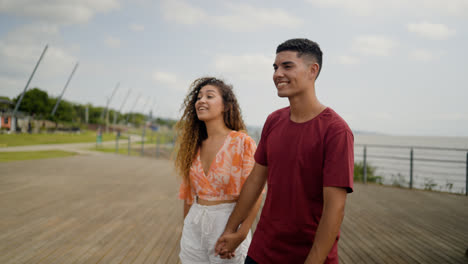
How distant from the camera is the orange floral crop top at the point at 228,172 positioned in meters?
1.61

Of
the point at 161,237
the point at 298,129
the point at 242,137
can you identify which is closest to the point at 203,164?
the point at 242,137

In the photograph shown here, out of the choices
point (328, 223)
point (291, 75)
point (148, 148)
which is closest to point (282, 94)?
point (291, 75)

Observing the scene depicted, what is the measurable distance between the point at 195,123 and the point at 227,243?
838 millimetres

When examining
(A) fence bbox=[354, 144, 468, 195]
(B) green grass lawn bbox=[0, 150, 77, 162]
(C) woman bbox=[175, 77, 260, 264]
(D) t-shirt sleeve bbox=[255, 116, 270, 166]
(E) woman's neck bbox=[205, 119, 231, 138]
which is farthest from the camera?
(B) green grass lawn bbox=[0, 150, 77, 162]

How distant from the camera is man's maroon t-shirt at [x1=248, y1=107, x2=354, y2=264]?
100 centimetres

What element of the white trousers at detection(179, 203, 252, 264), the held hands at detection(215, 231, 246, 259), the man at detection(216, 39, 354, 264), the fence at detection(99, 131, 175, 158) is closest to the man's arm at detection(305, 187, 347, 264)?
the man at detection(216, 39, 354, 264)

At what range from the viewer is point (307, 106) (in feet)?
3.80

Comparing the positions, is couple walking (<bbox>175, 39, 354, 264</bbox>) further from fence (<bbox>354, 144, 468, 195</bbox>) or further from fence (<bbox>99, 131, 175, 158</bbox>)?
fence (<bbox>99, 131, 175, 158</bbox>)

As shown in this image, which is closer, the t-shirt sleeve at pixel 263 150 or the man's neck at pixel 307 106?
the man's neck at pixel 307 106

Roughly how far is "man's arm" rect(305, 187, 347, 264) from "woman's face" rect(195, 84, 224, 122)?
93 centimetres

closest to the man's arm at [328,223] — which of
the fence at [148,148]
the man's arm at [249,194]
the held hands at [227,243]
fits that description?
the man's arm at [249,194]

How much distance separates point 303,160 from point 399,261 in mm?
2929

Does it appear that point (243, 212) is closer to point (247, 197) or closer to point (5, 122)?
point (247, 197)

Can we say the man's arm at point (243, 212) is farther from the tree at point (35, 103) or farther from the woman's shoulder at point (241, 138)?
the tree at point (35, 103)
